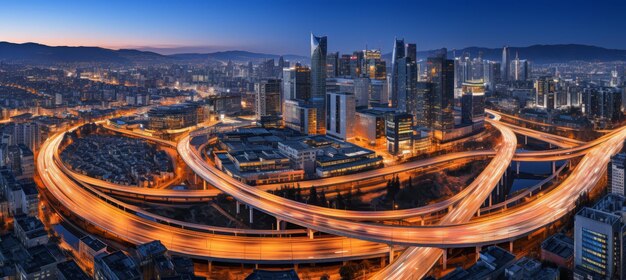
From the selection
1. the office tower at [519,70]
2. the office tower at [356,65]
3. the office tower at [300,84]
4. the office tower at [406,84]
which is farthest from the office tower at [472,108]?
the office tower at [519,70]

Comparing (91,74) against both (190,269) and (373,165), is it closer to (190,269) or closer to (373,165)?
(373,165)

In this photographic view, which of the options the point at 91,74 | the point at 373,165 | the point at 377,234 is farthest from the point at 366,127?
the point at 91,74

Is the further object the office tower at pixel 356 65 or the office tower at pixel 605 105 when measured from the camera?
the office tower at pixel 356 65

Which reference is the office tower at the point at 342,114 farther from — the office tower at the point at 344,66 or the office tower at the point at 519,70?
the office tower at the point at 519,70

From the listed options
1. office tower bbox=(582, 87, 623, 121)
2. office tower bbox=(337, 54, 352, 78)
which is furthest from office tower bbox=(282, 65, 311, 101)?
office tower bbox=(582, 87, 623, 121)

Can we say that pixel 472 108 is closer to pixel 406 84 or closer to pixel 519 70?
pixel 406 84

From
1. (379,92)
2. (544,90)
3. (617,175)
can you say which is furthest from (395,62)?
(617,175)

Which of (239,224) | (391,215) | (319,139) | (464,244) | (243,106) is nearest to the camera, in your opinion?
(464,244)
